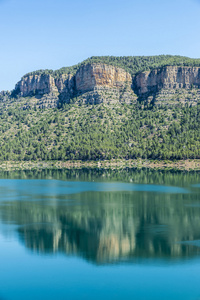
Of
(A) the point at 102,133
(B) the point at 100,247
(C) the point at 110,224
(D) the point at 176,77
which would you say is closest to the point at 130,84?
(D) the point at 176,77

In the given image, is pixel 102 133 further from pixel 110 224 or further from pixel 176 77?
pixel 110 224

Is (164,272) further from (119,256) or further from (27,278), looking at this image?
(27,278)

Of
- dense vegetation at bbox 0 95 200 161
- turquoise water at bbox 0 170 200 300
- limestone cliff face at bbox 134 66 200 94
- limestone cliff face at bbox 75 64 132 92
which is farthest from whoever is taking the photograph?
limestone cliff face at bbox 75 64 132 92

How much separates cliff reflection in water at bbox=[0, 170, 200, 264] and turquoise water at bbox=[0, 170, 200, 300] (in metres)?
0.09

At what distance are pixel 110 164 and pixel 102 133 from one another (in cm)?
2538

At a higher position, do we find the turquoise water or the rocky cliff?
the rocky cliff

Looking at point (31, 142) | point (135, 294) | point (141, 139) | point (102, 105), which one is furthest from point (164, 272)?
point (102, 105)

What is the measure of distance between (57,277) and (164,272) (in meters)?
8.59

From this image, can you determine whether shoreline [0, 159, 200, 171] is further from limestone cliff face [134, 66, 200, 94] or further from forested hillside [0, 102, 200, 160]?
limestone cliff face [134, 66, 200, 94]

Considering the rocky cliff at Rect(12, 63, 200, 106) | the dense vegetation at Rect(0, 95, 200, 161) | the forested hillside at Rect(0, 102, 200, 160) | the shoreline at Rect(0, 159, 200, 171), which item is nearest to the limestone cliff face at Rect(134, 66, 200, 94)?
the rocky cliff at Rect(12, 63, 200, 106)

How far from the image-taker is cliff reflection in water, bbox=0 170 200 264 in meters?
35.1

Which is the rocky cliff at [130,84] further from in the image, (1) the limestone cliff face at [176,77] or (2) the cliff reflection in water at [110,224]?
(2) the cliff reflection in water at [110,224]

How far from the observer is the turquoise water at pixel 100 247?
27.3 meters

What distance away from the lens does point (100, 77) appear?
192000 millimetres
